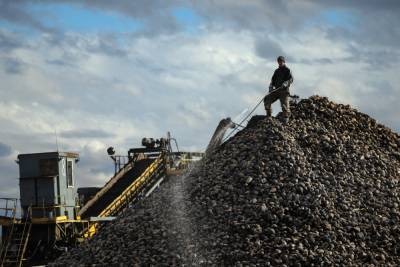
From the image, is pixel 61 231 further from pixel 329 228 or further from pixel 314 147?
pixel 329 228

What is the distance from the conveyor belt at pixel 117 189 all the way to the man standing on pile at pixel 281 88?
34.9ft

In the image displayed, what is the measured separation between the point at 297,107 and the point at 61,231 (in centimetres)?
943

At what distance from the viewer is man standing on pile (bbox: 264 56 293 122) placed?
2250cm

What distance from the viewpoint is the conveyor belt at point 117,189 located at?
32031mm

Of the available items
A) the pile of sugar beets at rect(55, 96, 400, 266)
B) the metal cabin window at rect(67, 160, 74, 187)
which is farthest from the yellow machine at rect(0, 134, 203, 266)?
the pile of sugar beets at rect(55, 96, 400, 266)

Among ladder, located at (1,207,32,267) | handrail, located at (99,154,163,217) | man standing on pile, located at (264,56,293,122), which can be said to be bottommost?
ladder, located at (1,207,32,267)

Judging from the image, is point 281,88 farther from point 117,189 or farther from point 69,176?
point 117,189

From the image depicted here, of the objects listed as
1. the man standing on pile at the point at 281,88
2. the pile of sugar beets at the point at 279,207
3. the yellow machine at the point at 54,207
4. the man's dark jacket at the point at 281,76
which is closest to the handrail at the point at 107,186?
the yellow machine at the point at 54,207

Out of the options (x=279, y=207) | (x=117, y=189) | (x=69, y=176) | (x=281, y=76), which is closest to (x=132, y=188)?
(x=117, y=189)

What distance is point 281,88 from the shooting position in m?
22.6

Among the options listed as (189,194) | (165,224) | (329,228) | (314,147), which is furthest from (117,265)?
(314,147)

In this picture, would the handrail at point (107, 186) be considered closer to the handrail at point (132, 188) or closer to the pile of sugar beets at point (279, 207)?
the handrail at point (132, 188)

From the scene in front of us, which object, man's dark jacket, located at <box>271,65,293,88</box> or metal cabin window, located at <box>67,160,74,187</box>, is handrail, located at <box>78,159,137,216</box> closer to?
metal cabin window, located at <box>67,160,74,187</box>

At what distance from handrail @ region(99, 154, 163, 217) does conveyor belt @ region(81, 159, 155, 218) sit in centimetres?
75
